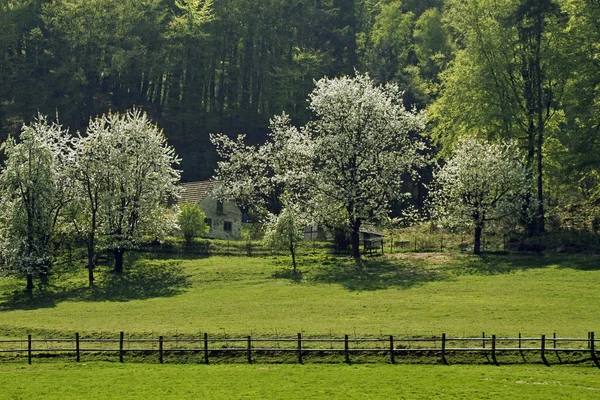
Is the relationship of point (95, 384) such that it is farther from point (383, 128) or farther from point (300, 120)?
point (300, 120)

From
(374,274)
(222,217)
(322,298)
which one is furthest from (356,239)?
(222,217)

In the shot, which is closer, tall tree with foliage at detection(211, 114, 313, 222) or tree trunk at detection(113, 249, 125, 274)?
tree trunk at detection(113, 249, 125, 274)

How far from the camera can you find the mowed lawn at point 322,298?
56.1 meters

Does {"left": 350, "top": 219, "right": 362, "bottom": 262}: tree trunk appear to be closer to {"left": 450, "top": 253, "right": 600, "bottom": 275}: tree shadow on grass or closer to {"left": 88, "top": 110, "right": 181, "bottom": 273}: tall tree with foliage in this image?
{"left": 450, "top": 253, "right": 600, "bottom": 275}: tree shadow on grass

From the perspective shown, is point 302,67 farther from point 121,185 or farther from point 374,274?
point 374,274

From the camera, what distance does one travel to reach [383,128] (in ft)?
273

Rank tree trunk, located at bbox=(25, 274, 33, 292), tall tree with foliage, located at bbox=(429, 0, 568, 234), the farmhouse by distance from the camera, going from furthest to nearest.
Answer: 1. the farmhouse
2. tall tree with foliage, located at bbox=(429, 0, 568, 234)
3. tree trunk, located at bbox=(25, 274, 33, 292)

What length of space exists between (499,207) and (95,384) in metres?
49.0

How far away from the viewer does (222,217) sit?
99188 millimetres

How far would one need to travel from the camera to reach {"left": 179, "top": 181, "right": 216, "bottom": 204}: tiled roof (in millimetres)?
97963

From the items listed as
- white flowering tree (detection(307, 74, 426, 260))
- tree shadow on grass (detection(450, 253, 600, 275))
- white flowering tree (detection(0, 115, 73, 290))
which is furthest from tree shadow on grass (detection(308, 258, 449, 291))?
white flowering tree (detection(0, 115, 73, 290))

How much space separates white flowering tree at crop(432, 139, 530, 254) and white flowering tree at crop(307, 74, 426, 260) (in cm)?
439

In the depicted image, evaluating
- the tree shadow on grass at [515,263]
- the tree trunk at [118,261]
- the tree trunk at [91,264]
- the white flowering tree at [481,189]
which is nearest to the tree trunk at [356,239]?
the white flowering tree at [481,189]

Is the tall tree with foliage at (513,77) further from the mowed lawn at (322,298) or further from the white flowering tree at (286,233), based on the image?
the white flowering tree at (286,233)
